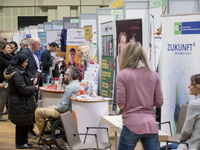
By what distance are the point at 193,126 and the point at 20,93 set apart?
2.70 metres

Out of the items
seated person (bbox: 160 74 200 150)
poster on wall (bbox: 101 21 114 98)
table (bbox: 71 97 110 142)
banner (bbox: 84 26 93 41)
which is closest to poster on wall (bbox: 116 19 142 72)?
poster on wall (bbox: 101 21 114 98)

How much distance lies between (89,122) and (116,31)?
1.62m

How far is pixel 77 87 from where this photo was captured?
5105 mm

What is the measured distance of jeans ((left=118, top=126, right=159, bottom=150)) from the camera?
283cm

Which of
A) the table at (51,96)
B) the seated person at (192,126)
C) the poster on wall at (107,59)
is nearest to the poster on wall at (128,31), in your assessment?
the poster on wall at (107,59)

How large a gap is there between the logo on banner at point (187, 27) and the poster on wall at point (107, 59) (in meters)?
1.83

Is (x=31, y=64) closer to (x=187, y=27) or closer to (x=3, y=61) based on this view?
(x=3, y=61)

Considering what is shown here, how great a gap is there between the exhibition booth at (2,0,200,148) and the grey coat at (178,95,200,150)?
0.84ft

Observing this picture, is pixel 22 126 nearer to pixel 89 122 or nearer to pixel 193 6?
pixel 89 122

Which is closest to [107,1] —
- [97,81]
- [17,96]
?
[97,81]

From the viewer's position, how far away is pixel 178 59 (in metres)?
4.37

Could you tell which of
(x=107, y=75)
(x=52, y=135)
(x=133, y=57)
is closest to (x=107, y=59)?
(x=107, y=75)

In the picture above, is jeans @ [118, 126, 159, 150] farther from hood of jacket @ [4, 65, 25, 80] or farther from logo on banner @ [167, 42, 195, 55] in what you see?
hood of jacket @ [4, 65, 25, 80]

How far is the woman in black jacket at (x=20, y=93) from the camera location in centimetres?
520
